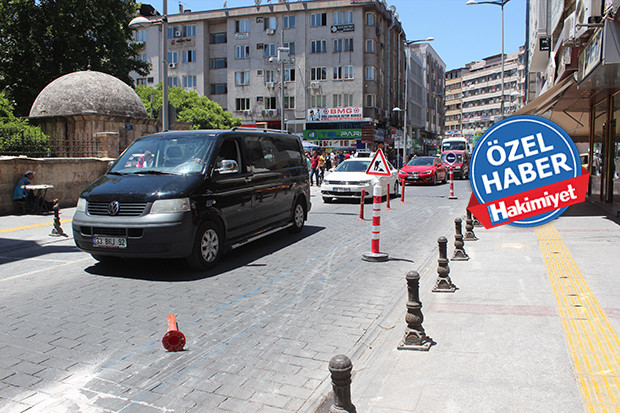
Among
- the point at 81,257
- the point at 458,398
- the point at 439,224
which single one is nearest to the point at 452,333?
the point at 458,398

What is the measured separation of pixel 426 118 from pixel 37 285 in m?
87.0

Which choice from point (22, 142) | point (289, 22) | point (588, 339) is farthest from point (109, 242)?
point (289, 22)

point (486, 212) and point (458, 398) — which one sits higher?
point (486, 212)

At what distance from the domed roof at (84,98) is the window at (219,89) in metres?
38.6

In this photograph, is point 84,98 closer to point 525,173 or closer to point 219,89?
point 525,173

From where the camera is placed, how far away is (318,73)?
2212 inches

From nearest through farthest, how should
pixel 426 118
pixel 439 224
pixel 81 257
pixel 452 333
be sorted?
1. pixel 452 333
2. pixel 81 257
3. pixel 439 224
4. pixel 426 118

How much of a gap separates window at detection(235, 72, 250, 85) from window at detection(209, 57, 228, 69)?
2.40 meters

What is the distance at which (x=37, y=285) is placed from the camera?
281 inches

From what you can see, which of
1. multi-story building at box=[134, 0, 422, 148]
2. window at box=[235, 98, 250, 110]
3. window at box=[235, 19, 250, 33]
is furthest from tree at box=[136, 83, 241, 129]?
window at box=[235, 19, 250, 33]

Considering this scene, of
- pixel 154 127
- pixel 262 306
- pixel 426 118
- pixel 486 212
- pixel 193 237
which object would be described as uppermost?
pixel 426 118

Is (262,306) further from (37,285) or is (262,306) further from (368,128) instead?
(368,128)

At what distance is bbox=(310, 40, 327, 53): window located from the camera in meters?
56.0

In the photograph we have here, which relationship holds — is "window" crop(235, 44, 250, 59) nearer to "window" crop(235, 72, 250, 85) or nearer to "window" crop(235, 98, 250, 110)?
"window" crop(235, 72, 250, 85)
